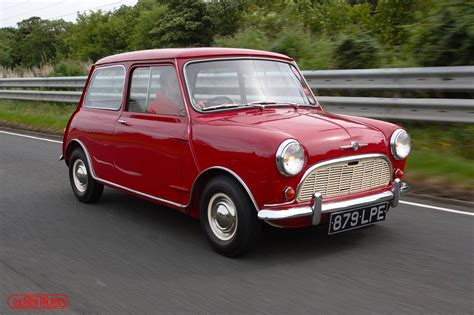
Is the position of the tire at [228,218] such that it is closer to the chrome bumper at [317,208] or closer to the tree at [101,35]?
the chrome bumper at [317,208]

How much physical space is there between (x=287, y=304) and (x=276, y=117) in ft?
5.59

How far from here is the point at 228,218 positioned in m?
4.20

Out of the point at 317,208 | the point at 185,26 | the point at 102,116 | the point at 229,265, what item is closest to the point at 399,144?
the point at 317,208

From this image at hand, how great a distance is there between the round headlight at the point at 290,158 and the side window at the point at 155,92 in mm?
1232

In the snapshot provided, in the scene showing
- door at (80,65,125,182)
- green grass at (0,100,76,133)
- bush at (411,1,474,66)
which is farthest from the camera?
green grass at (0,100,76,133)

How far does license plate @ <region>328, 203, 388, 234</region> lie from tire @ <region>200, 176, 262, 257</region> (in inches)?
21.9

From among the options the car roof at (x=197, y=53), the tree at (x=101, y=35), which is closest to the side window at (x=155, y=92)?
the car roof at (x=197, y=53)

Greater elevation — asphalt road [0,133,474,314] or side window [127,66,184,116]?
side window [127,66,184,116]

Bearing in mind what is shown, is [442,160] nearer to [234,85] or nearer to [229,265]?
[234,85]

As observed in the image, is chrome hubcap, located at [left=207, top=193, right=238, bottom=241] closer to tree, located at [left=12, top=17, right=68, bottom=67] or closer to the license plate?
the license plate

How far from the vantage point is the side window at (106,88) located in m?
5.63

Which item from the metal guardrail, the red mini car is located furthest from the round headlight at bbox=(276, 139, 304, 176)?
the metal guardrail

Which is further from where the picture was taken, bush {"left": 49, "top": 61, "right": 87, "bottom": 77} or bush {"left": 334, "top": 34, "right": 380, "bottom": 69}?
bush {"left": 49, "top": 61, "right": 87, "bottom": 77}

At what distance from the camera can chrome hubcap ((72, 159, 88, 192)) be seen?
6.15 m
